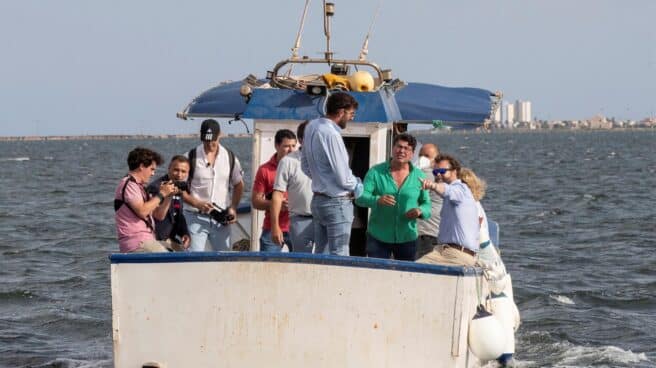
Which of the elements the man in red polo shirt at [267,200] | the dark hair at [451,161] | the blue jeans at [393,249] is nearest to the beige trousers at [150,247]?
the man in red polo shirt at [267,200]

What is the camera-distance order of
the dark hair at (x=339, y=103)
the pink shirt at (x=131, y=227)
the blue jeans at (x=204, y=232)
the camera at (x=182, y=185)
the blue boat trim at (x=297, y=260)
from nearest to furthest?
the blue boat trim at (x=297, y=260) → the dark hair at (x=339, y=103) → the pink shirt at (x=131, y=227) → the camera at (x=182, y=185) → the blue jeans at (x=204, y=232)

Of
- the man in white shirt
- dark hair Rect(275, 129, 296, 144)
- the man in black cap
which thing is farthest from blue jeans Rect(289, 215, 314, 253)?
the man in black cap

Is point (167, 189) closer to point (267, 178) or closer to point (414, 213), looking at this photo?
point (267, 178)

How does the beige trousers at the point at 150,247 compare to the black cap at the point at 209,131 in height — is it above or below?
below

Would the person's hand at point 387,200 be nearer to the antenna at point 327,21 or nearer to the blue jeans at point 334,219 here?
the blue jeans at point 334,219

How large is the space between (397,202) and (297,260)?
1302 mm

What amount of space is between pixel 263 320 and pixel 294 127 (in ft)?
8.19

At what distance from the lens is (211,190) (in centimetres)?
1098

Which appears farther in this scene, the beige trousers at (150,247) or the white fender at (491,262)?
the white fender at (491,262)

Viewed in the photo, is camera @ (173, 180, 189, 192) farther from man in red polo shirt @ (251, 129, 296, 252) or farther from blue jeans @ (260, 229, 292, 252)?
blue jeans @ (260, 229, 292, 252)

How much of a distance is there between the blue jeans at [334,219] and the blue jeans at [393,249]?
30.6 inches

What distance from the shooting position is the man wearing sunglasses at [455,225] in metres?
9.48

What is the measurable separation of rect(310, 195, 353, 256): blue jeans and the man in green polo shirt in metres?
0.48

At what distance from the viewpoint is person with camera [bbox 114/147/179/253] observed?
952 cm
